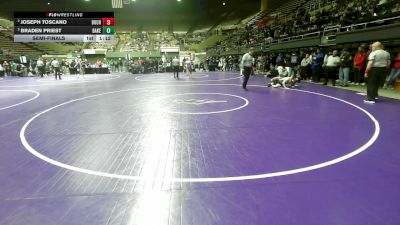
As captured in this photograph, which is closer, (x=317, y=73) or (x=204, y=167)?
(x=204, y=167)

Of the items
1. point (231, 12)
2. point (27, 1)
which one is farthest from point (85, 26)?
point (231, 12)

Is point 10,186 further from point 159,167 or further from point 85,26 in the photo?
point 85,26

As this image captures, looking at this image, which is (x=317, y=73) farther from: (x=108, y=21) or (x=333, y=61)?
(x=108, y=21)

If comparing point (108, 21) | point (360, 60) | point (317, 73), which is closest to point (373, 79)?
point (360, 60)

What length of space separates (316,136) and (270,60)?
698 inches

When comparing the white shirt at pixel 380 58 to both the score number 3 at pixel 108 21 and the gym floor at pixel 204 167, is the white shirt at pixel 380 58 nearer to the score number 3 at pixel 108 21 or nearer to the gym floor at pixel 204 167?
the gym floor at pixel 204 167
